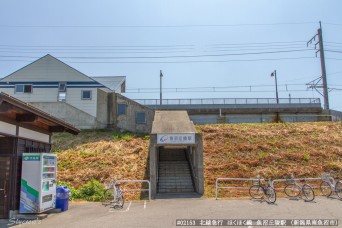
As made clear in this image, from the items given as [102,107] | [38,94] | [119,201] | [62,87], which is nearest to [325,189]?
[119,201]

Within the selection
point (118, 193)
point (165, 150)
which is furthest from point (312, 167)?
point (118, 193)

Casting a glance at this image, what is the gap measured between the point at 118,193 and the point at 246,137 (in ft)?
42.8

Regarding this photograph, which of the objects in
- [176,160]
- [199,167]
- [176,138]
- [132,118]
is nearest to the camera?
[199,167]

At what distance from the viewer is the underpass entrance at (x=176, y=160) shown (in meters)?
15.3

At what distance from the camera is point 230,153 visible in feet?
66.6

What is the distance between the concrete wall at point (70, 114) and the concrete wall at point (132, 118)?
228 centimetres

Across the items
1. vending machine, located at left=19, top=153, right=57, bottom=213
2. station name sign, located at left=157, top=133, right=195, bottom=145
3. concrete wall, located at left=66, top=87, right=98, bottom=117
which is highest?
concrete wall, located at left=66, top=87, right=98, bottom=117

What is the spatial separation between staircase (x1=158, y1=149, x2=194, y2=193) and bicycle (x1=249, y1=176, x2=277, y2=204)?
343cm

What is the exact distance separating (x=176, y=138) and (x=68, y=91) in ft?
56.4

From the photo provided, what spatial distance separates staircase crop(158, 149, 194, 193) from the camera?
1633 centimetres

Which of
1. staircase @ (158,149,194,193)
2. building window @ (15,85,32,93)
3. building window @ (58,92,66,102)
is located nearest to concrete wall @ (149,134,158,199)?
staircase @ (158,149,194,193)

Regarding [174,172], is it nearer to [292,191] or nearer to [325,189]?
[292,191]

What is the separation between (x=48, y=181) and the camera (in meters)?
10.8
